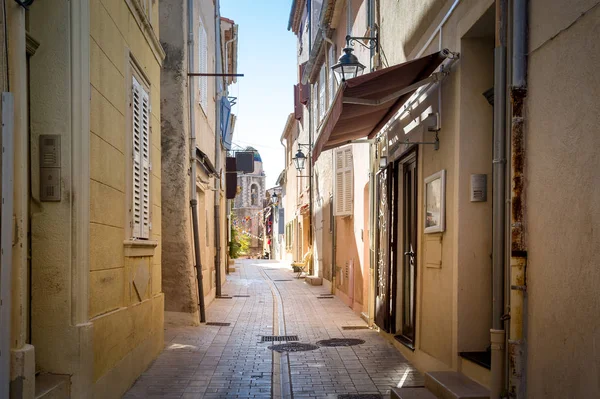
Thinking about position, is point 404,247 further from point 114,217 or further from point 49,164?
point 49,164

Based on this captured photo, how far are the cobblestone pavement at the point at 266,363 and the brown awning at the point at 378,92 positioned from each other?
2.85 m

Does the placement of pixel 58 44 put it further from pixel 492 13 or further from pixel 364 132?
pixel 364 132

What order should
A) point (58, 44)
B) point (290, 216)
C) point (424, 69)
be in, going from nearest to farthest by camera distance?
point (58, 44), point (424, 69), point (290, 216)

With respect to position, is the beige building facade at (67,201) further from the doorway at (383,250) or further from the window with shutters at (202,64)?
the window with shutters at (202,64)

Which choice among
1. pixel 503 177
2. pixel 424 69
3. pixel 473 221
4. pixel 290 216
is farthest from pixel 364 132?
pixel 290 216

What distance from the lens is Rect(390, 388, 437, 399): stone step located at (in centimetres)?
573

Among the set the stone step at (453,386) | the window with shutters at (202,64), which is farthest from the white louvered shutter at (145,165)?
the window with shutters at (202,64)

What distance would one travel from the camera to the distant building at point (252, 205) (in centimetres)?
7019

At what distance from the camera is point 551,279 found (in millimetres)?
4281

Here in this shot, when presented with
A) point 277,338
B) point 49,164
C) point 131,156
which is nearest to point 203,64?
point 277,338

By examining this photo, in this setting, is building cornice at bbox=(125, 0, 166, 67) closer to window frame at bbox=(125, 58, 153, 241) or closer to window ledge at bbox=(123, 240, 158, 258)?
window frame at bbox=(125, 58, 153, 241)

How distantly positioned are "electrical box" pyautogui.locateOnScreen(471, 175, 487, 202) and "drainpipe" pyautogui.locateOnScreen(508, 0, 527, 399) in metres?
1.52

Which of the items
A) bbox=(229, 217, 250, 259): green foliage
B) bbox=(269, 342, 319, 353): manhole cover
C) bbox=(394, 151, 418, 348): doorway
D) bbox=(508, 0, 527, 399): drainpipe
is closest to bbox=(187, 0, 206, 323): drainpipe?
bbox=(269, 342, 319, 353): manhole cover

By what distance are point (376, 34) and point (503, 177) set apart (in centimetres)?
612
